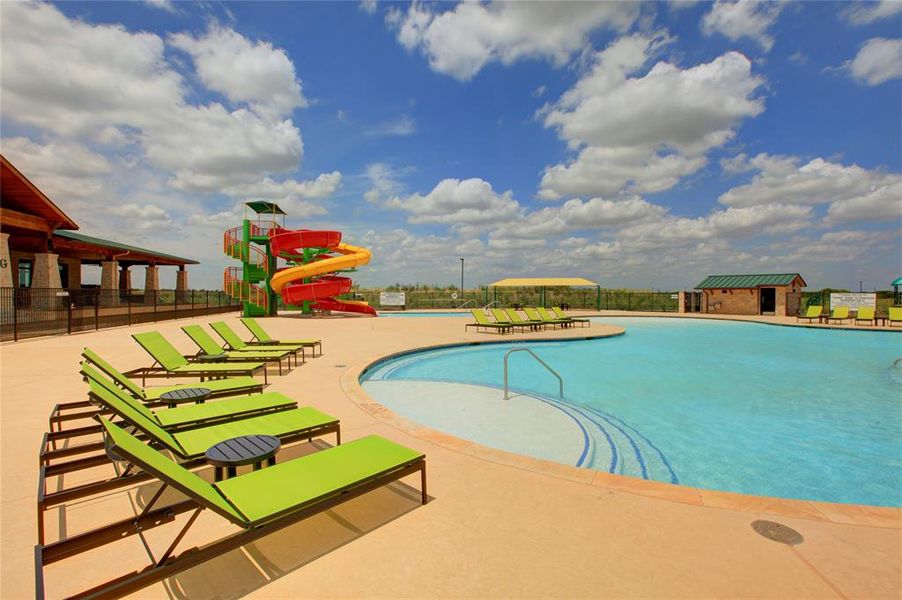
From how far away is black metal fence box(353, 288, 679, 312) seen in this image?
1373 inches

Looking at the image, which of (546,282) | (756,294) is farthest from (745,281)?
(546,282)

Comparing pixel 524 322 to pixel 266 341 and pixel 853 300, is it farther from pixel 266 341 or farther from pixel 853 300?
pixel 853 300

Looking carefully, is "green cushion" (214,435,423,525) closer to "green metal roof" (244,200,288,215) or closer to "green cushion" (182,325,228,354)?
"green cushion" (182,325,228,354)

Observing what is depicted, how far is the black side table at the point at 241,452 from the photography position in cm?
290

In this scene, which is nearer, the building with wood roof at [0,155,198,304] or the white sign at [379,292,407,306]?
the building with wood roof at [0,155,198,304]

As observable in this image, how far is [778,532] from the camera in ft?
8.76

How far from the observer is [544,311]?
19266 millimetres

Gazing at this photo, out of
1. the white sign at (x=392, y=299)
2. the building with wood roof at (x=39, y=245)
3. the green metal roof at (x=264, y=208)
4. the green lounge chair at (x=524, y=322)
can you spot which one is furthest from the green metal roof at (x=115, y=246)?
the green lounge chair at (x=524, y=322)

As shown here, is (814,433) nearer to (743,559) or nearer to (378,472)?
(743,559)


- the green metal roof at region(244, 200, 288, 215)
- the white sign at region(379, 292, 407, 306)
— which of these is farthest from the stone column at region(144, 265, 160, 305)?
the white sign at region(379, 292, 407, 306)

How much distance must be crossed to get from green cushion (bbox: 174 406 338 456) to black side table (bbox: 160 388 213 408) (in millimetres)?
1175

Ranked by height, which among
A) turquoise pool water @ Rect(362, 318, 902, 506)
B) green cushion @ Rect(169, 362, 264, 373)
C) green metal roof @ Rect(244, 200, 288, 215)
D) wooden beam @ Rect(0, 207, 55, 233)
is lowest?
turquoise pool water @ Rect(362, 318, 902, 506)

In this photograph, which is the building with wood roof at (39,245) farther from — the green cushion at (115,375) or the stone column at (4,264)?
the green cushion at (115,375)

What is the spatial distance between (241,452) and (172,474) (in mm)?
948
